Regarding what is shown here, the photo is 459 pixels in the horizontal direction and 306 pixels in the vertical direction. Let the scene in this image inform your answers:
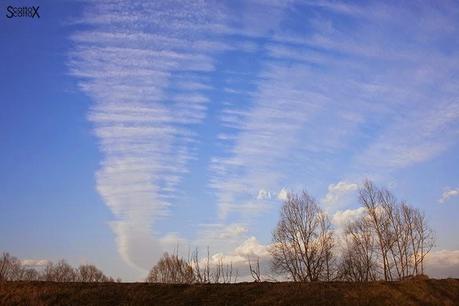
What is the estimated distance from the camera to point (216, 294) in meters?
26.3

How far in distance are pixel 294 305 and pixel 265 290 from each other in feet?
8.89

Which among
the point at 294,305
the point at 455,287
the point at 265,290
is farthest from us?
the point at 455,287

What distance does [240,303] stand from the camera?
2492cm

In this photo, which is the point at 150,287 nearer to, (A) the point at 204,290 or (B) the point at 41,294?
(A) the point at 204,290

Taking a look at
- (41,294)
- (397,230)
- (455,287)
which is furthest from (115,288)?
(397,230)

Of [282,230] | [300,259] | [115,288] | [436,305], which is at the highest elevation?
[282,230]

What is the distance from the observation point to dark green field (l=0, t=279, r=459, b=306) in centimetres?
→ 2506

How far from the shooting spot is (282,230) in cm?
5841

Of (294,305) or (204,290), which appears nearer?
(294,305)

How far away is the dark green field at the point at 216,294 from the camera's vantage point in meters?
25.1

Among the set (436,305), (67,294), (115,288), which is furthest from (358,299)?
(67,294)

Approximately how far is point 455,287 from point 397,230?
2430 cm

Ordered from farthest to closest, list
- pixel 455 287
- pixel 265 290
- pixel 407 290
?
1. pixel 455 287
2. pixel 407 290
3. pixel 265 290

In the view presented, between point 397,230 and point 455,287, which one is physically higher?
point 397,230
